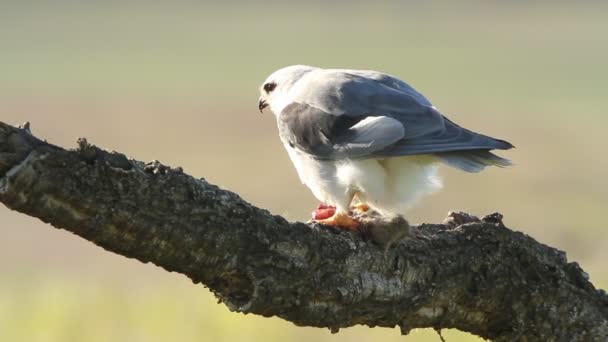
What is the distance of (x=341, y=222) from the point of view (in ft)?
25.9

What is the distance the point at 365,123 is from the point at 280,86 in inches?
59.4

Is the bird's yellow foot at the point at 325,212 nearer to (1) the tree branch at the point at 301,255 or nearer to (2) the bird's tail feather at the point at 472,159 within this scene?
(2) the bird's tail feather at the point at 472,159

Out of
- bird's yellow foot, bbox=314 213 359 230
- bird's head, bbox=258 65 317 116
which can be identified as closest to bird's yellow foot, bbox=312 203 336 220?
bird's yellow foot, bbox=314 213 359 230

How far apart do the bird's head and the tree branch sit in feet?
6.54

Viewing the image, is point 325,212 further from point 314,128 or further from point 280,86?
point 280,86

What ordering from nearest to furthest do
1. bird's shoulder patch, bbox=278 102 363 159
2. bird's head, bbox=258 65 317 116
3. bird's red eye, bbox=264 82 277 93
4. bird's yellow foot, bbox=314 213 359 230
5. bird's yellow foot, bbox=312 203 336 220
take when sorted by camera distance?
bird's yellow foot, bbox=314 213 359 230, bird's shoulder patch, bbox=278 102 363 159, bird's yellow foot, bbox=312 203 336 220, bird's head, bbox=258 65 317 116, bird's red eye, bbox=264 82 277 93

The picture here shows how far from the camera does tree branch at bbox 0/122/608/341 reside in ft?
18.9

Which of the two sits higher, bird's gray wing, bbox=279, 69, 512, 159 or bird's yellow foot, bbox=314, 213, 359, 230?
bird's gray wing, bbox=279, 69, 512, 159

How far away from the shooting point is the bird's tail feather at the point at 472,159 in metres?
7.96

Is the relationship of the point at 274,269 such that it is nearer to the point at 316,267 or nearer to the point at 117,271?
the point at 316,267

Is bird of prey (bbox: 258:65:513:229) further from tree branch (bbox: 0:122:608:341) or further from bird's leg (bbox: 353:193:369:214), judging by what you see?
tree branch (bbox: 0:122:608:341)

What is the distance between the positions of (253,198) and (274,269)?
21.9 m

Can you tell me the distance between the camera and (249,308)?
6363 mm

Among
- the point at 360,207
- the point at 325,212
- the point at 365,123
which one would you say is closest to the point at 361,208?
the point at 360,207
